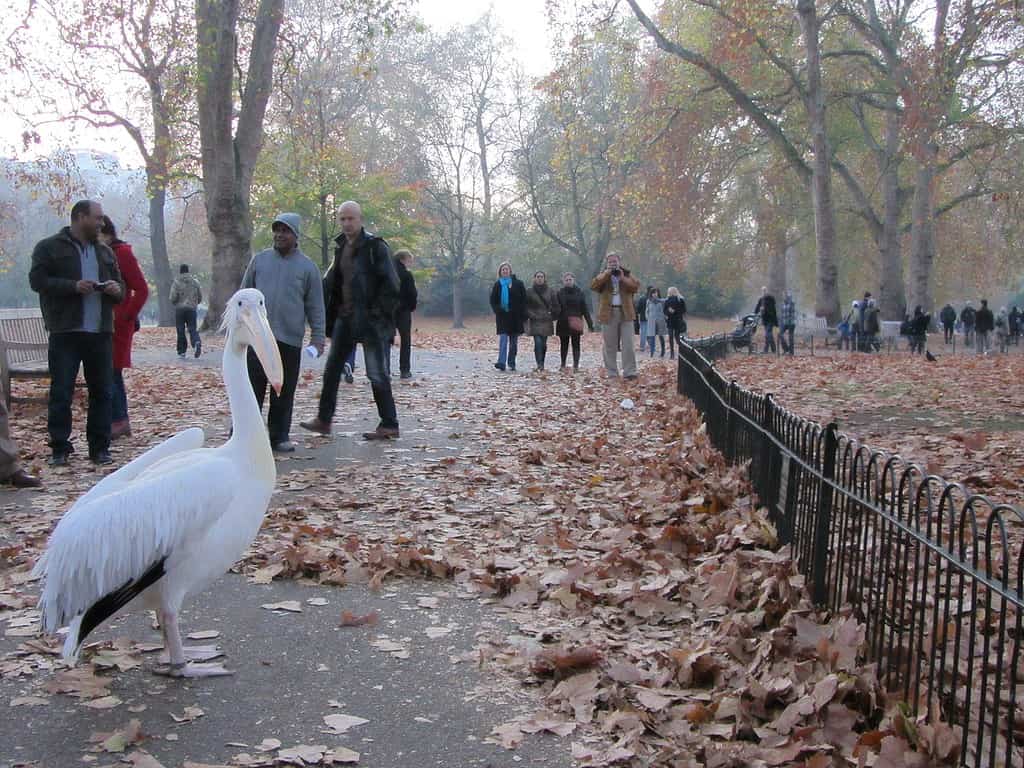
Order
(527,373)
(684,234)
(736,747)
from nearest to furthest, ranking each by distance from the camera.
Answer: (736,747) < (527,373) < (684,234)

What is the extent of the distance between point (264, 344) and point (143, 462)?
78 cm

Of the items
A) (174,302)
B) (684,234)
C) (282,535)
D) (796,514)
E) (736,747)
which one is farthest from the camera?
(684,234)

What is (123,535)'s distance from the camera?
3.67m

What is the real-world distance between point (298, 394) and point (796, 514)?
34.3ft

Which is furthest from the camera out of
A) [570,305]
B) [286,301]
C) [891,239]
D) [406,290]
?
[891,239]

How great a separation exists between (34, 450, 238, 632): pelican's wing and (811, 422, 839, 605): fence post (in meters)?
2.70

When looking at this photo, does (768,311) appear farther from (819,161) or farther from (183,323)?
(183,323)

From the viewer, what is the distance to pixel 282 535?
625 cm

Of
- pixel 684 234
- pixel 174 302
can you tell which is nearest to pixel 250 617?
pixel 174 302

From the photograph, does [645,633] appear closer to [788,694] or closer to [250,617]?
[788,694]

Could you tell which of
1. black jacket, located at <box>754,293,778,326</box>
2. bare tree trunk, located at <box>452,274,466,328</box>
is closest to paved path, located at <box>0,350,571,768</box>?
black jacket, located at <box>754,293,778,326</box>

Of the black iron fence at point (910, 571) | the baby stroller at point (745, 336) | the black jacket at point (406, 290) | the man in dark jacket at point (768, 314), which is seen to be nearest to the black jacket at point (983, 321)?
the baby stroller at point (745, 336)

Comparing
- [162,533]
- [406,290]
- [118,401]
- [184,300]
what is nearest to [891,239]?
[184,300]

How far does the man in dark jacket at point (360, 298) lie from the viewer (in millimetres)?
9492
